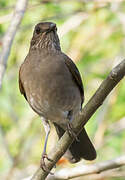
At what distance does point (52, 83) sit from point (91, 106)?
1.52 metres

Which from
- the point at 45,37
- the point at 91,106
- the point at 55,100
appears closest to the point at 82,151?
the point at 55,100

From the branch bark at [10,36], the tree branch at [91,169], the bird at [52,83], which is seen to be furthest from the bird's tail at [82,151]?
the branch bark at [10,36]

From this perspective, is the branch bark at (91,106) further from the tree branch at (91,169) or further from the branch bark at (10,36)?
the branch bark at (10,36)

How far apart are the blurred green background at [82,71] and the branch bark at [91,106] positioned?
1322mm

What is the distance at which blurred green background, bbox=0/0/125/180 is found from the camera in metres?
5.88

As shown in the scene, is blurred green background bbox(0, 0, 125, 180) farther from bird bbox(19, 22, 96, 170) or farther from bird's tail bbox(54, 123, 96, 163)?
bird bbox(19, 22, 96, 170)

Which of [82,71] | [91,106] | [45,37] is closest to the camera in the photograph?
[91,106]

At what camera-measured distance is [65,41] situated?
7035 mm

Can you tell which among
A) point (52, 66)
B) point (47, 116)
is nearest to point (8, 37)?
point (52, 66)

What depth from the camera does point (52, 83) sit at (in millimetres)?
5047

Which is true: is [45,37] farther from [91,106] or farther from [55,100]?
[91,106]

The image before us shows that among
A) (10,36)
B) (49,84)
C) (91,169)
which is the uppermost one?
(10,36)

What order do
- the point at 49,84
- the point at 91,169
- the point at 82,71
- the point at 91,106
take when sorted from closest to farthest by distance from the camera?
the point at 91,106, the point at 91,169, the point at 49,84, the point at 82,71

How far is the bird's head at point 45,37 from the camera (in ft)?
17.0
